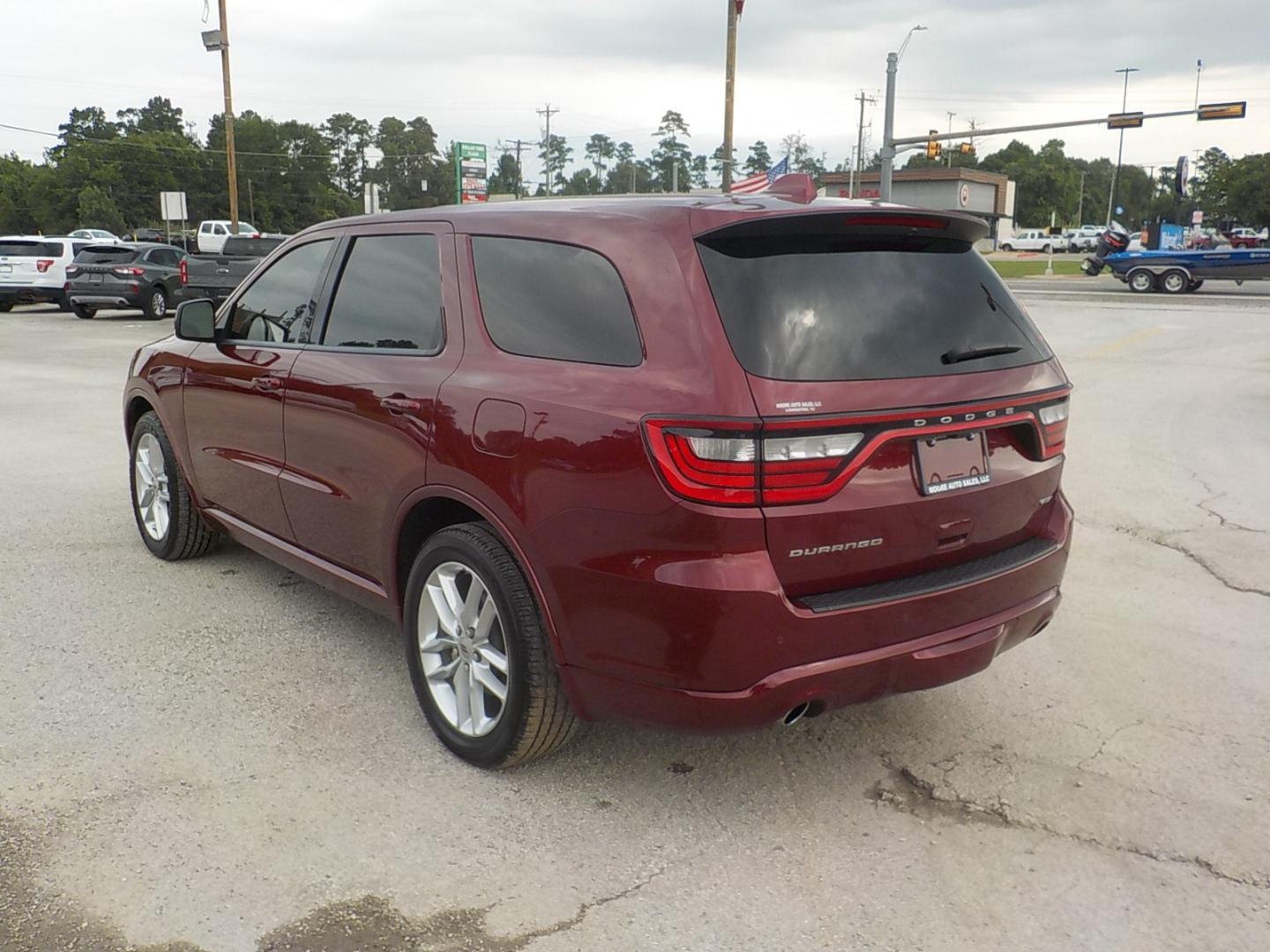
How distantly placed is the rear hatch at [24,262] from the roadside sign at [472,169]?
30134 millimetres

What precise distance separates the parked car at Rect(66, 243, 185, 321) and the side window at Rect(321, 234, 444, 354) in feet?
68.9

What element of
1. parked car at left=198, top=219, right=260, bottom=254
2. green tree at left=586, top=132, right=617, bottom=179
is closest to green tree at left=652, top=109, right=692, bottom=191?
green tree at left=586, top=132, right=617, bottom=179

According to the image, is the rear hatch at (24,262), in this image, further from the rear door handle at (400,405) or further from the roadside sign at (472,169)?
the roadside sign at (472,169)

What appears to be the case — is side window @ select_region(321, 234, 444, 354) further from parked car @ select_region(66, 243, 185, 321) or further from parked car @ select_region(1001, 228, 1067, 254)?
parked car @ select_region(1001, 228, 1067, 254)

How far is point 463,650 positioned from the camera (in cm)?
350

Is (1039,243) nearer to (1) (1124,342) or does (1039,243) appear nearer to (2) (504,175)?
(1) (1124,342)

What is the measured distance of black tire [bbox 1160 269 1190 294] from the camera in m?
30.2

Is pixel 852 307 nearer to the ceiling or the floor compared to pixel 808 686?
nearer to the ceiling

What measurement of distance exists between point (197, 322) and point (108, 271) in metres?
21.2

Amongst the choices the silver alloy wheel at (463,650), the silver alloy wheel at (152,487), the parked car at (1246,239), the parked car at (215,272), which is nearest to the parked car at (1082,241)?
the parked car at (1246,239)

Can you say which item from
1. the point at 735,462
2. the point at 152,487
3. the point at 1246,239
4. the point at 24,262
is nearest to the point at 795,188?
the point at 735,462

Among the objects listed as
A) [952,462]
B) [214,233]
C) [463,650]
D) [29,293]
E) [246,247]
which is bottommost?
[463,650]

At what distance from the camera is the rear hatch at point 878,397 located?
2801mm

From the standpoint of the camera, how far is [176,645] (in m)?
4.57
